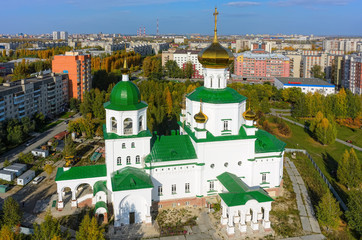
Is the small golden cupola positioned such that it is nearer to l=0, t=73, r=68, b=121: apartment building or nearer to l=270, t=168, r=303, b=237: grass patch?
l=270, t=168, r=303, b=237: grass patch

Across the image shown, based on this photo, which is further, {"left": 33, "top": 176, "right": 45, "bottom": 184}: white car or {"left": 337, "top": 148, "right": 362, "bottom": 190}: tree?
{"left": 33, "top": 176, "right": 45, "bottom": 184}: white car

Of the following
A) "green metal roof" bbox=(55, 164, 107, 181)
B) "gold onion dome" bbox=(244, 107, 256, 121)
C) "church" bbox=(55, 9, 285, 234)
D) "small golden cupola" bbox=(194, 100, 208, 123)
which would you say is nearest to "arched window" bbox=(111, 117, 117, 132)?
"church" bbox=(55, 9, 285, 234)

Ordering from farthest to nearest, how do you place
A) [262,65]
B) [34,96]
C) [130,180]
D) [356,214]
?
1. [262,65]
2. [34,96]
3. [130,180]
4. [356,214]

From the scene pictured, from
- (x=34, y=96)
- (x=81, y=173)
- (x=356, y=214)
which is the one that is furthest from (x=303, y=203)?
(x=34, y=96)

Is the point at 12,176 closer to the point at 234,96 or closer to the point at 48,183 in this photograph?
the point at 48,183

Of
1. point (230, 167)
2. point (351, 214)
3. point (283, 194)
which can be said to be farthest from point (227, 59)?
point (351, 214)

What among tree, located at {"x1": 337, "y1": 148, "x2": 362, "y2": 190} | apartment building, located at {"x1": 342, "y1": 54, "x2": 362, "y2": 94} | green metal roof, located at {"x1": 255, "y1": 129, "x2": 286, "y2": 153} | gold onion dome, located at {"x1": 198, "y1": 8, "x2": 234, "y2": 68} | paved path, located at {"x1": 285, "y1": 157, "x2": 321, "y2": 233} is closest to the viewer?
paved path, located at {"x1": 285, "y1": 157, "x2": 321, "y2": 233}

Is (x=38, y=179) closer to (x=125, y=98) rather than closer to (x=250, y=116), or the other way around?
(x=125, y=98)
